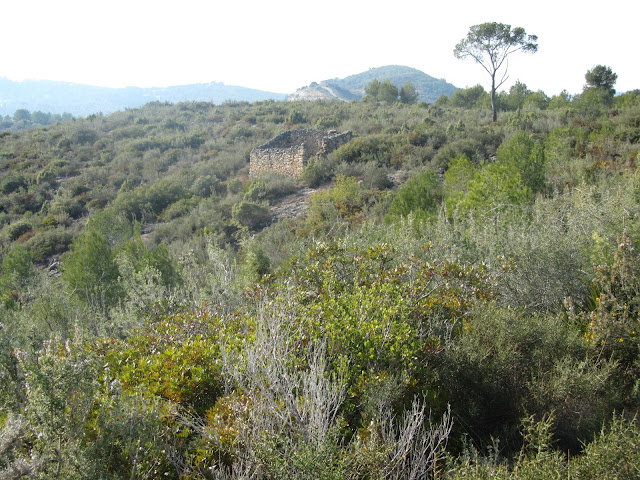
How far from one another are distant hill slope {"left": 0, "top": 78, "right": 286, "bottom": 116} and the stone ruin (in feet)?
481

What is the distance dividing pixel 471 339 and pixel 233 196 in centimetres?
1498

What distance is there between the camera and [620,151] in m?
12.5

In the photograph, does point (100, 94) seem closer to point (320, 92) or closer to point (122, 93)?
point (122, 93)

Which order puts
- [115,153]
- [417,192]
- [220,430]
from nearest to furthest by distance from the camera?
[220,430], [417,192], [115,153]

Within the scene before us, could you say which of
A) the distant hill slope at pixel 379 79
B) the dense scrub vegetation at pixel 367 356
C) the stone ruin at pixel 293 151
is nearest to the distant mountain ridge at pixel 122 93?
the distant hill slope at pixel 379 79

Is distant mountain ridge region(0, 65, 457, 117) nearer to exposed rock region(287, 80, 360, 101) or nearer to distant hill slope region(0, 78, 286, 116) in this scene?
distant hill slope region(0, 78, 286, 116)

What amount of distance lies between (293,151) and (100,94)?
197787 millimetres

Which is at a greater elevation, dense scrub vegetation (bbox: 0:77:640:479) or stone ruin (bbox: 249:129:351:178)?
stone ruin (bbox: 249:129:351:178)

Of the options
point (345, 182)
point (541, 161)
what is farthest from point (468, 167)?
point (345, 182)

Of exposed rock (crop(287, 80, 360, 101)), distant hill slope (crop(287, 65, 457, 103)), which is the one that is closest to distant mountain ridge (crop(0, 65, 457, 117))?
distant hill slope (crop(287, 65, 457, 103))

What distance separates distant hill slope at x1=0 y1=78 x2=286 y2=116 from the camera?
526ft

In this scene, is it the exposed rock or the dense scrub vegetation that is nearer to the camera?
the dense scrub vegetation

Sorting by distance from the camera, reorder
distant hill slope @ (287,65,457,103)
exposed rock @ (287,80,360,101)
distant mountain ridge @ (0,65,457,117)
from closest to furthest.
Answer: exposed rock @ (287,80,360,101)
distant hill slope @ (287,65,457,103)
distant mountain ridge @ (0,65,457,117)

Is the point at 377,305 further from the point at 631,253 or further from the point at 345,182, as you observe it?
the point at 345,182
